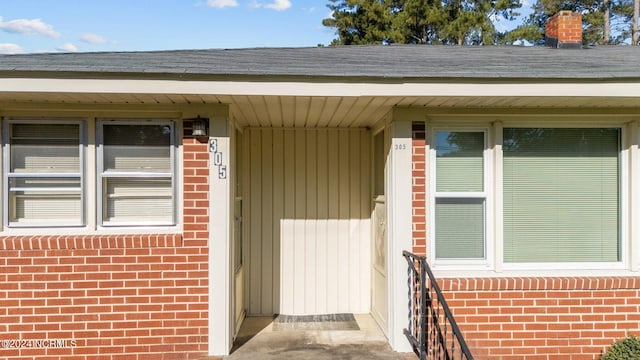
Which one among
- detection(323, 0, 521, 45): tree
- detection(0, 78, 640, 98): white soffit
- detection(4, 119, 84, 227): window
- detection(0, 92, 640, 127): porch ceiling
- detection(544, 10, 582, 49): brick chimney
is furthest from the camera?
detection(323, 0, 521, 45): tree

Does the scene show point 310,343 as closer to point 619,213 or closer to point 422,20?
point 619,213

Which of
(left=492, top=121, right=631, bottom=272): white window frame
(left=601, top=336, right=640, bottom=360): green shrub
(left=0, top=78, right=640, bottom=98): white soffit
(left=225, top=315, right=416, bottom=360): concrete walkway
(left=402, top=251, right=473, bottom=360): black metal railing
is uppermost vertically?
(left=0, top=78, right=640, bottom=98): white soffit

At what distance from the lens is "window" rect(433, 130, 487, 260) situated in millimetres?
4496

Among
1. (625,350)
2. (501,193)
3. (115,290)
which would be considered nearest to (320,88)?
(501,193)

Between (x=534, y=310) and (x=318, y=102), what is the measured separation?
2.86 metres

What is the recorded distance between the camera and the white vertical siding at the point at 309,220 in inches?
230

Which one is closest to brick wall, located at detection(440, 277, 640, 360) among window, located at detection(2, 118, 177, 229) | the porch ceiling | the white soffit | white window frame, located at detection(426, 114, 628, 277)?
white window frame, located at detection(426, 114, 628, 277)

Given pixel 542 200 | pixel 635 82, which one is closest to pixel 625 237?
pixel 542 200

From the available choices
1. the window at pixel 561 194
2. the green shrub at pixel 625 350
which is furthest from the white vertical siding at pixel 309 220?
the green shrub at pixel 625 350

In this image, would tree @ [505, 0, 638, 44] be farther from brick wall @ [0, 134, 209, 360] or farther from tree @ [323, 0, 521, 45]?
brick wall @ [0, 134, 209, 360]

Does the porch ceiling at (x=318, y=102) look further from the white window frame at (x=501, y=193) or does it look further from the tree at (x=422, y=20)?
the tree at (x=422, y=20)

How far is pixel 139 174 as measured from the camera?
427cm

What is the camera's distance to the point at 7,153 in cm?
418

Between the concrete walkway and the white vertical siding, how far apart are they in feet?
1.74
